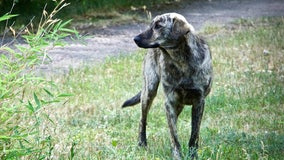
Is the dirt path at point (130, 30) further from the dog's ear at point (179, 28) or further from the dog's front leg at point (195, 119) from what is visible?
the dog's ear at point (179, 28)

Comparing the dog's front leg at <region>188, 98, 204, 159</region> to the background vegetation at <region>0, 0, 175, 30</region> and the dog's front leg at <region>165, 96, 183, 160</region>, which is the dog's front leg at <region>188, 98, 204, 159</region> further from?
the background vegetation at <region>0, 0, 175, 30</region>

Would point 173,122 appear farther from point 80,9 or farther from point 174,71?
point 80,9

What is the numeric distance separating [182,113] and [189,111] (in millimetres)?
123

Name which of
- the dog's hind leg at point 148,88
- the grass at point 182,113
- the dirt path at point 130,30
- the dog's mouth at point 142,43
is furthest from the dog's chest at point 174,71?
the dirt path at point 130,30

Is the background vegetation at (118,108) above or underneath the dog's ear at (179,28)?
underneath

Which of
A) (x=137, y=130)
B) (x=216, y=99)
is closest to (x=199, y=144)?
(x=137, y=130)

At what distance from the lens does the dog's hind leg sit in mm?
6359

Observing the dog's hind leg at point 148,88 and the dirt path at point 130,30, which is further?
the dirt path at point 130,30

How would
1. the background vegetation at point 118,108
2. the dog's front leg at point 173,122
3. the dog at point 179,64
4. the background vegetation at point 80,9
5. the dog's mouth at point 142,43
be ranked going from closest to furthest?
the background vegetation at point 118,108
the dog's mouth at point 142,43
the dog at point 179,64
the dog's front leg at point 173,122
the background vegetation at point 80,9

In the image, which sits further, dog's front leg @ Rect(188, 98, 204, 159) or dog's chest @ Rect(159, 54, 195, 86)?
dog's front leg @ Rect(188, 98, 204, 159)

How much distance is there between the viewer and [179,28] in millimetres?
5605

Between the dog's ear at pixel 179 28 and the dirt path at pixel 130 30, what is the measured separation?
495 cm

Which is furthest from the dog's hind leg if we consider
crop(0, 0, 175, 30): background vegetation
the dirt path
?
crop(0, 0, 175, 30): background vegetation

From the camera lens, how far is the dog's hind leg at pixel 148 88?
6359 mm
